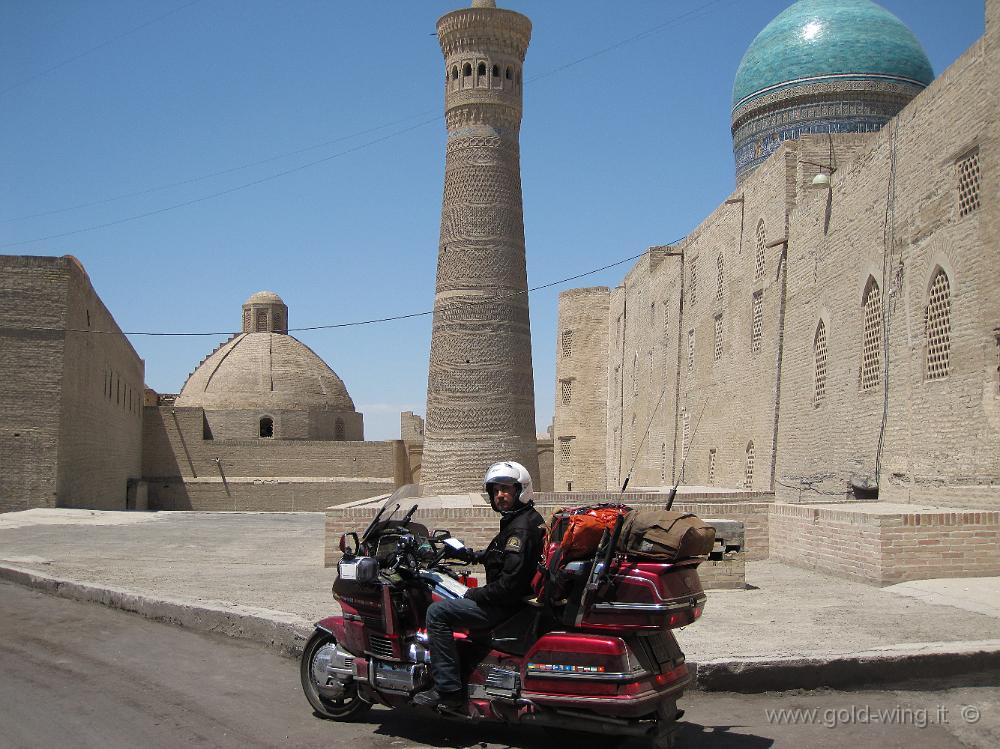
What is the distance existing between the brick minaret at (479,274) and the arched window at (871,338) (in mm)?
7629

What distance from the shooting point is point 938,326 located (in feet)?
38.9

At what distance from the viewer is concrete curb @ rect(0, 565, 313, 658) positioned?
676 cm

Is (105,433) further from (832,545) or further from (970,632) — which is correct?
(970,632)

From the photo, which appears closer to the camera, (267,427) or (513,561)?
(513,561)

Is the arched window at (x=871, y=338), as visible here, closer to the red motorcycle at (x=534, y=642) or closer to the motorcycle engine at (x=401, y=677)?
the red motorcycle at (x=534, y=642)

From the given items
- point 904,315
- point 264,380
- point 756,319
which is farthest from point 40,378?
point 264,380

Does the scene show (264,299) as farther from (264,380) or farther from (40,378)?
(40,378)

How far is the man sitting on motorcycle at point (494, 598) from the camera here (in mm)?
4551

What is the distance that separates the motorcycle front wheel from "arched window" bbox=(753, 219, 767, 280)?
1469 centimetres

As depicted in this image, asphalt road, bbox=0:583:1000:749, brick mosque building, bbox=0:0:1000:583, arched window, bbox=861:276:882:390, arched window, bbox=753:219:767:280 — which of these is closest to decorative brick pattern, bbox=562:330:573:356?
brick mosque building, bbox=0:0:1000:583

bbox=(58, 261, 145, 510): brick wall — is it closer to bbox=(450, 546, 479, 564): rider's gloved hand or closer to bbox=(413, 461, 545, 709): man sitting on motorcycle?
bbox=(450, 546, 479, 564): rider's gloved hand

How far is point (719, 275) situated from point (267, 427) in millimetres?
24792

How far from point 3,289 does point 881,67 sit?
19.8 metres

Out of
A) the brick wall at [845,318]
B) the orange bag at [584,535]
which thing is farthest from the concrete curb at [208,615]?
the brick wall at [845,318]
